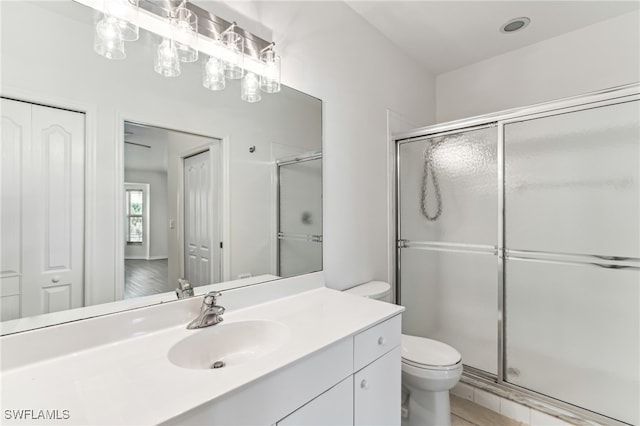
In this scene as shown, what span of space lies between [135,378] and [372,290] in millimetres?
1345

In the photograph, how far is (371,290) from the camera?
72.3 inches

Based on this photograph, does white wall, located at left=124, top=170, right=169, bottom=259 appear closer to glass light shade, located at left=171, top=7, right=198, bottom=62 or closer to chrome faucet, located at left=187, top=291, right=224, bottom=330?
chrome faucet, located at left=187, top=291, right=224, bottom=330

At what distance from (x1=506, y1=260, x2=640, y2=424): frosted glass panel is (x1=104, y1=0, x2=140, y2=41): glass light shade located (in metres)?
2.24

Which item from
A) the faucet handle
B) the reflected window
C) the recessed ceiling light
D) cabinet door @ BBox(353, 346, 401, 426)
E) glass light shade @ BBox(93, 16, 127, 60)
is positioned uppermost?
the recessed ceiling light

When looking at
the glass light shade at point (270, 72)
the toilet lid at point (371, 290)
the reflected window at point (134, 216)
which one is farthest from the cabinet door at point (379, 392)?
the glass light shade at point (270, 72)

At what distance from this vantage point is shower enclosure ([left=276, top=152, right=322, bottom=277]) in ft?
4.99

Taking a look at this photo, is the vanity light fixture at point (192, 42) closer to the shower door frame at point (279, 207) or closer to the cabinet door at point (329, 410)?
the shower door frame at point (279, 207)

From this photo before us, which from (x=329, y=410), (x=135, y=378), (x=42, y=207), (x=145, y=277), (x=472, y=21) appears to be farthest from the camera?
(x=472, y=21)

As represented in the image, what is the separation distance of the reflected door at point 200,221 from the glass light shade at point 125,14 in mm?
447

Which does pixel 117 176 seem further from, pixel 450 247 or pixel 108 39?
pixel 450 247

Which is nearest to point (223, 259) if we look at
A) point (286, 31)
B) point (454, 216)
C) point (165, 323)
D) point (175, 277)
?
point (175, 277)

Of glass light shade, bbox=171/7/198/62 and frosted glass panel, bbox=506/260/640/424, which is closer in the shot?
glass light shade, bbox=171/7/198/62

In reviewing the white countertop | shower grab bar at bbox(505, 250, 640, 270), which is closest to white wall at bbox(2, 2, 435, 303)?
the white countertop

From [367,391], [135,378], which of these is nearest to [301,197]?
[367,391]
